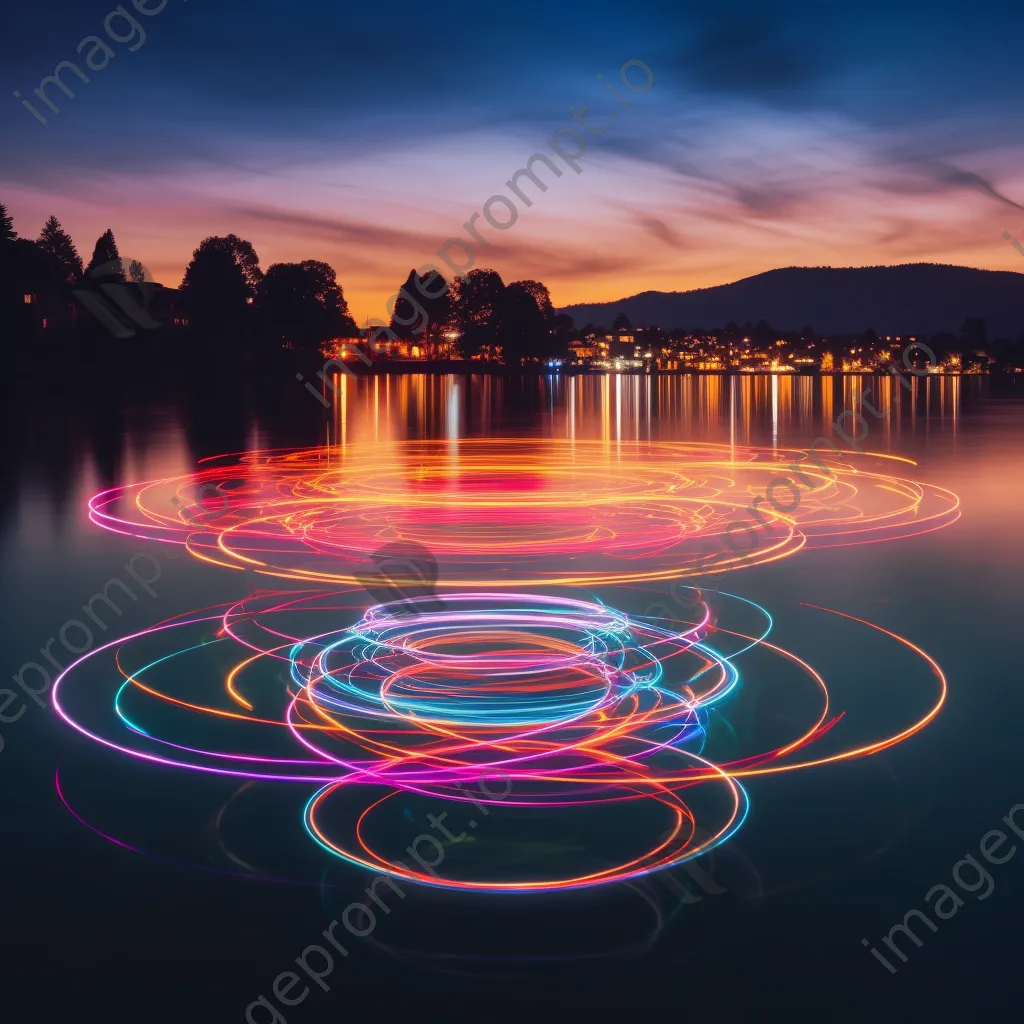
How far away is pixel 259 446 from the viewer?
22.9 m

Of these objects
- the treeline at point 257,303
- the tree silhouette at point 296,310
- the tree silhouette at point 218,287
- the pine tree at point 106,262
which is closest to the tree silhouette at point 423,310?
the treeline at point 257,303

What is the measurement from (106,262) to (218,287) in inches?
373

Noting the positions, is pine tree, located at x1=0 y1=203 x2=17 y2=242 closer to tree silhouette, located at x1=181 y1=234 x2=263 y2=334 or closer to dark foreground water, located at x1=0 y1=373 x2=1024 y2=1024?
tree silhouette, located at x1=181 y1=234 x2=263 y2=334

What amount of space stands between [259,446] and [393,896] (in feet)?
65.0

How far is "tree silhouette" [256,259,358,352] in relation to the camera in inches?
4178

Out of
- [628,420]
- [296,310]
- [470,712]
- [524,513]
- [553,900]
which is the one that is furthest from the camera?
[296,310]

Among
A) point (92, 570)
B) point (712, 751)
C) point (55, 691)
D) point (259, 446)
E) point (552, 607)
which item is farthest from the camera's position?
point (259, 446)

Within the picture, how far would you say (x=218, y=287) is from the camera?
9512cm

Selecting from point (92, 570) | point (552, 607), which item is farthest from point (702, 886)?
point (92, 570)

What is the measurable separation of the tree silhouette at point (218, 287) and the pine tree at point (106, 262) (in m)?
6.59

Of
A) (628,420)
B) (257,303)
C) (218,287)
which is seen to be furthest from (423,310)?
(628,420)

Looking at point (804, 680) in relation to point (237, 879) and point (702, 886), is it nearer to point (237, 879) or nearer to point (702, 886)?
point (702, 886)

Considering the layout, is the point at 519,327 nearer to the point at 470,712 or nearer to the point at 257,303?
the point at 257,303
